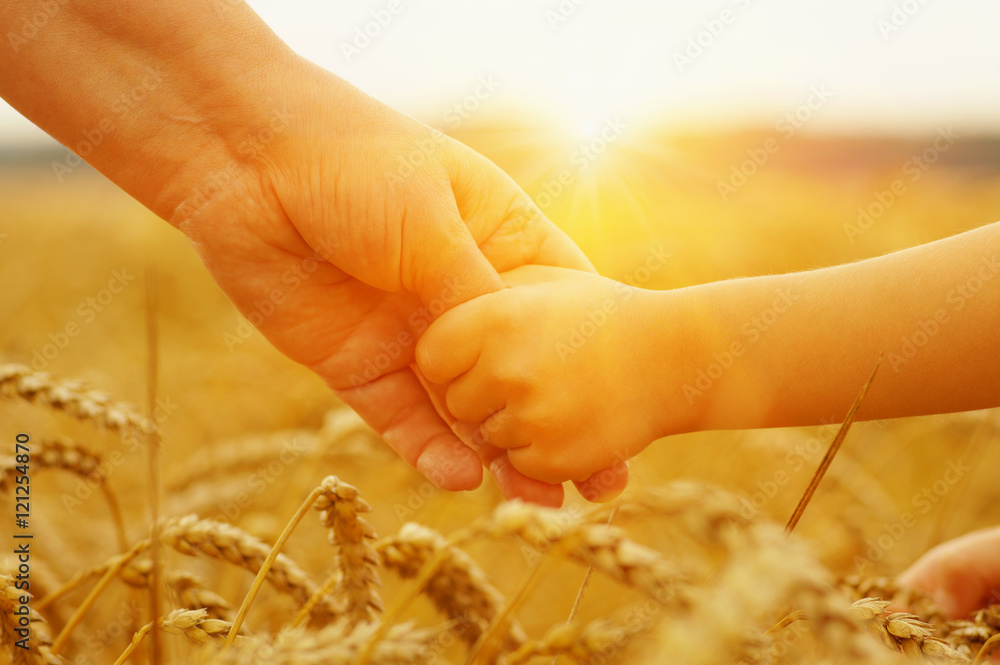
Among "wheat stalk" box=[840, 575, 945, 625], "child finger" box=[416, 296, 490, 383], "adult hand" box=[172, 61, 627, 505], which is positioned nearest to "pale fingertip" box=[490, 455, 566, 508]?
"adult hand" box=[172, 61, 627, 505]

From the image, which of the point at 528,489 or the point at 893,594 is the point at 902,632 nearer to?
the point at 893,594

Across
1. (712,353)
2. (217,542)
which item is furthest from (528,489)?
(217,542)

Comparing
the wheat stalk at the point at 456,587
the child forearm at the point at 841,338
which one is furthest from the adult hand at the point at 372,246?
the wheat stalk at the point at 456,587

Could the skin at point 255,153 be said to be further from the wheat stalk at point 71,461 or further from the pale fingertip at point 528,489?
the wheat stalk at point 71,461

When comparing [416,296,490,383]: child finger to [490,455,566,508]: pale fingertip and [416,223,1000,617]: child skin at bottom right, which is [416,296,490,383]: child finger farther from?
[490,455,566,508]: pale fingertip

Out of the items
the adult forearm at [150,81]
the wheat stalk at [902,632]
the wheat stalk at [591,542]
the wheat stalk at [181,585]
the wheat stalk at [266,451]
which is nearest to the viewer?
the wheat stalk at [591,542]

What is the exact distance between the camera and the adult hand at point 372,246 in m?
1.17

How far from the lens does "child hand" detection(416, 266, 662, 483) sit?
1135 millimetres

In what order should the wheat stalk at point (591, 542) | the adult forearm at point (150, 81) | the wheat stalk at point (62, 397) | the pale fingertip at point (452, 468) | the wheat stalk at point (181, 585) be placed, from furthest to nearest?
the pale fingertip at point (452, 468) → the adult forearm at point (150, 81) → the wheat stalk at point (62, 397) → the wheat stalk at point (181, 585) → the wheat stalk at point (591, 542)

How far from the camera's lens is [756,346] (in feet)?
3.52

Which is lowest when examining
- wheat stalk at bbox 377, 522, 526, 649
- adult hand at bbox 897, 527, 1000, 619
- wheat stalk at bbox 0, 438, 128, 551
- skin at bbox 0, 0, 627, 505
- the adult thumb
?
adult hand at bbox 897, 527, 1000, 619

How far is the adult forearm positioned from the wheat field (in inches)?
18.7

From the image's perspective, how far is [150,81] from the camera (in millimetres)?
1180

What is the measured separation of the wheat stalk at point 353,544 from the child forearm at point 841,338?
2.04 feet
